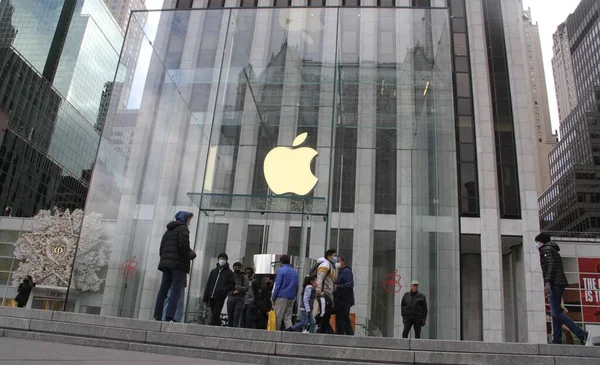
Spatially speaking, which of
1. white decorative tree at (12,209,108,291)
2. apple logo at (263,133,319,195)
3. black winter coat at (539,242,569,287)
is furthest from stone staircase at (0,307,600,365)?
white decorative tree at (12,209,108,291)

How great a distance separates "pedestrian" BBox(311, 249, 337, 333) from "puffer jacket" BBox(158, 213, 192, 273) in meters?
2.56

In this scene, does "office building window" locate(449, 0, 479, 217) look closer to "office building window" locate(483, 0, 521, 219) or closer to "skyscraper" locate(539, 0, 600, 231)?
"office building window" locate(483, 0, 521, 219)

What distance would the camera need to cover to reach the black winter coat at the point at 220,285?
1108 cm

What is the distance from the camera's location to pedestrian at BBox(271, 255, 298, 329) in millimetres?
10438

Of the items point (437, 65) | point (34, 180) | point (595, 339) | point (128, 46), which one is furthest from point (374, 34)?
point (34, 180)

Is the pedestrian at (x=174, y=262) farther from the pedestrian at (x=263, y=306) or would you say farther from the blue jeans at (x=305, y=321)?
the blue jeans at (x=305, y=321)

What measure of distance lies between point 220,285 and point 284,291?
1550mm

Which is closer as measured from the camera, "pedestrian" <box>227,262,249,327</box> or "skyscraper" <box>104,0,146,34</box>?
"pedestrian" <box>227,262,249,327</box>

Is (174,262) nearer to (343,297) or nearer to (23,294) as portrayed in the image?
(343,297)

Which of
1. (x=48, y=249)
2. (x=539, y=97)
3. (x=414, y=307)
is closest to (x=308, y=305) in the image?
(x=414, y=307)

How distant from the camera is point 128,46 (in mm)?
16688

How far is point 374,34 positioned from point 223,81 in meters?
5.02

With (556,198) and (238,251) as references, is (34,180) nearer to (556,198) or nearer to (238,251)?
(238,251)

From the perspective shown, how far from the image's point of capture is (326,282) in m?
10.5
